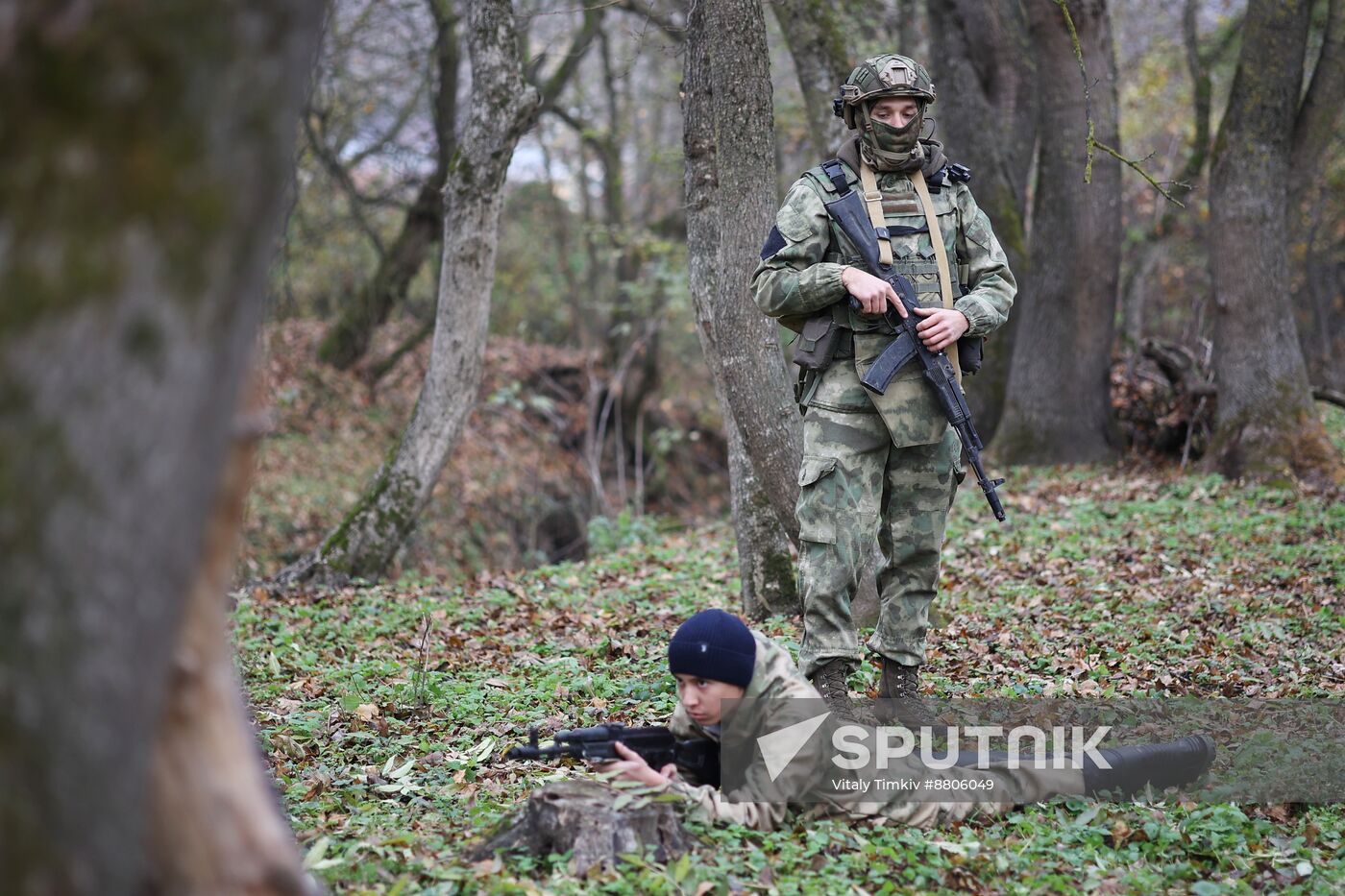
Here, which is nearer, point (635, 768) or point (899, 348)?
point (635, 768)

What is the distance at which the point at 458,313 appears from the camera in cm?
835

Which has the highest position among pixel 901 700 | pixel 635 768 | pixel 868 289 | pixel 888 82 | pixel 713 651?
pixel 888 82

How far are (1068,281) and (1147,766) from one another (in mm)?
8115

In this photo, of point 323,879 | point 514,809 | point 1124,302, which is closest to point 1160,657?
point 514,809

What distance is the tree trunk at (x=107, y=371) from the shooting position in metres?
1.68

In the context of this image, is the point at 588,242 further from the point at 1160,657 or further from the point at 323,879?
the point at 323,879

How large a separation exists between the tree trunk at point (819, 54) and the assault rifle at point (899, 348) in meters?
4.74

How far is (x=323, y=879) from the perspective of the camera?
3.24m

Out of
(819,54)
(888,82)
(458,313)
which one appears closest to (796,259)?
(888,82)

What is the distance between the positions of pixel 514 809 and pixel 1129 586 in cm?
509

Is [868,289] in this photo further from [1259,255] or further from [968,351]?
[1259,255]

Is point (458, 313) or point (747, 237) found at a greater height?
point (747, 237)

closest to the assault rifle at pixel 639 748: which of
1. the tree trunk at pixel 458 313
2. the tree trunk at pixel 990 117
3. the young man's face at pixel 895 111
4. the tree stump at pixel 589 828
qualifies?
the tree stump at pixel 589 828

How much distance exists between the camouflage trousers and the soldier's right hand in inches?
11.2
